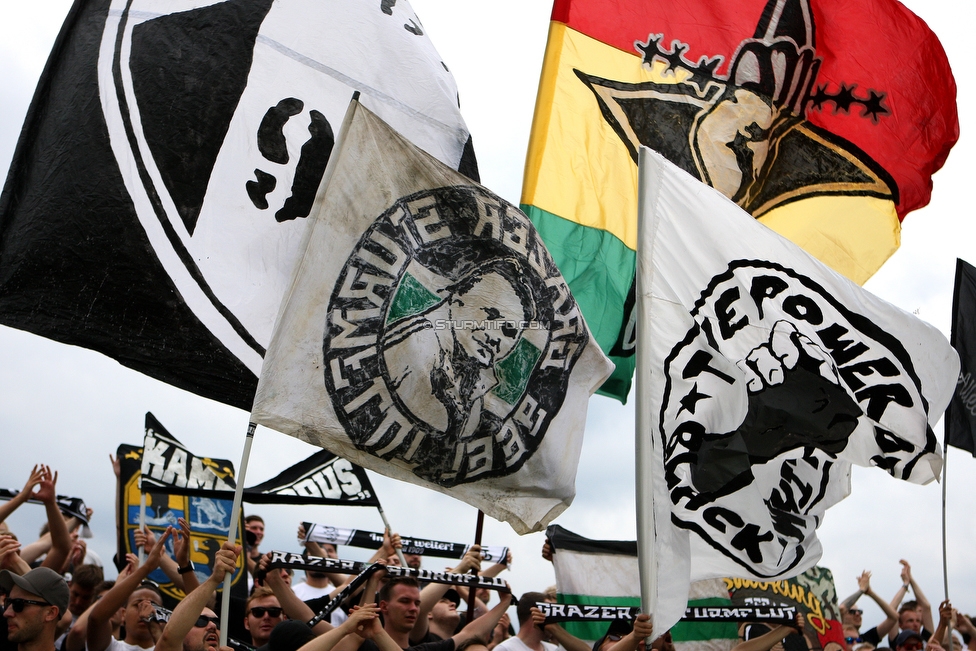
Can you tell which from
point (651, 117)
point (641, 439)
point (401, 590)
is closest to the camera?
point (641, 439)

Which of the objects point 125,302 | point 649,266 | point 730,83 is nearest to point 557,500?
point 649,266

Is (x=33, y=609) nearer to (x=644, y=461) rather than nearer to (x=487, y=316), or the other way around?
(x=487, y=316)

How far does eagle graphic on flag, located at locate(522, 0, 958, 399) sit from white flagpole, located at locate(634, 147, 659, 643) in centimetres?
308

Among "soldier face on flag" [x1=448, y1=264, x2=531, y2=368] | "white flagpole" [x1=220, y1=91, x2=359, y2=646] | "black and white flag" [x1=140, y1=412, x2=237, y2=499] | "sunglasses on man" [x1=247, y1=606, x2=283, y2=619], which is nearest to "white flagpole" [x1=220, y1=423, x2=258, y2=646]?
"white flagpole" [x1=220, y1=91, x2=359, y2=646]

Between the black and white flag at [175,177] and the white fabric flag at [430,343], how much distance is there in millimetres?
770

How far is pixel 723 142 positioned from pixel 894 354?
3386 millimetres

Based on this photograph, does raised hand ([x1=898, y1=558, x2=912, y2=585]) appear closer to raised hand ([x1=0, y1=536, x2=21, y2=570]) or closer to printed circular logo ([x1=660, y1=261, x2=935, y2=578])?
printed circular logo ([x1=660, y1=261, x2=935, y2=578])

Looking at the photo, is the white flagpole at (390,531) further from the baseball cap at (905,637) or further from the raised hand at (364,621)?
the baseball cap at (905,637)

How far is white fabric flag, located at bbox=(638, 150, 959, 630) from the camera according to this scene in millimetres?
5758

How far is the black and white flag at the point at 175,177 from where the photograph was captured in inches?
231

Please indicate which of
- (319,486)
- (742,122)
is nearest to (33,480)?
(319,486)

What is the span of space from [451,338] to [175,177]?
5.87 ft

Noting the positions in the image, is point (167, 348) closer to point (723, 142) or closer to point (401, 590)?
point (401, 590)

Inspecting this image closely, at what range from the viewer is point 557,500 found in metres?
6.60
